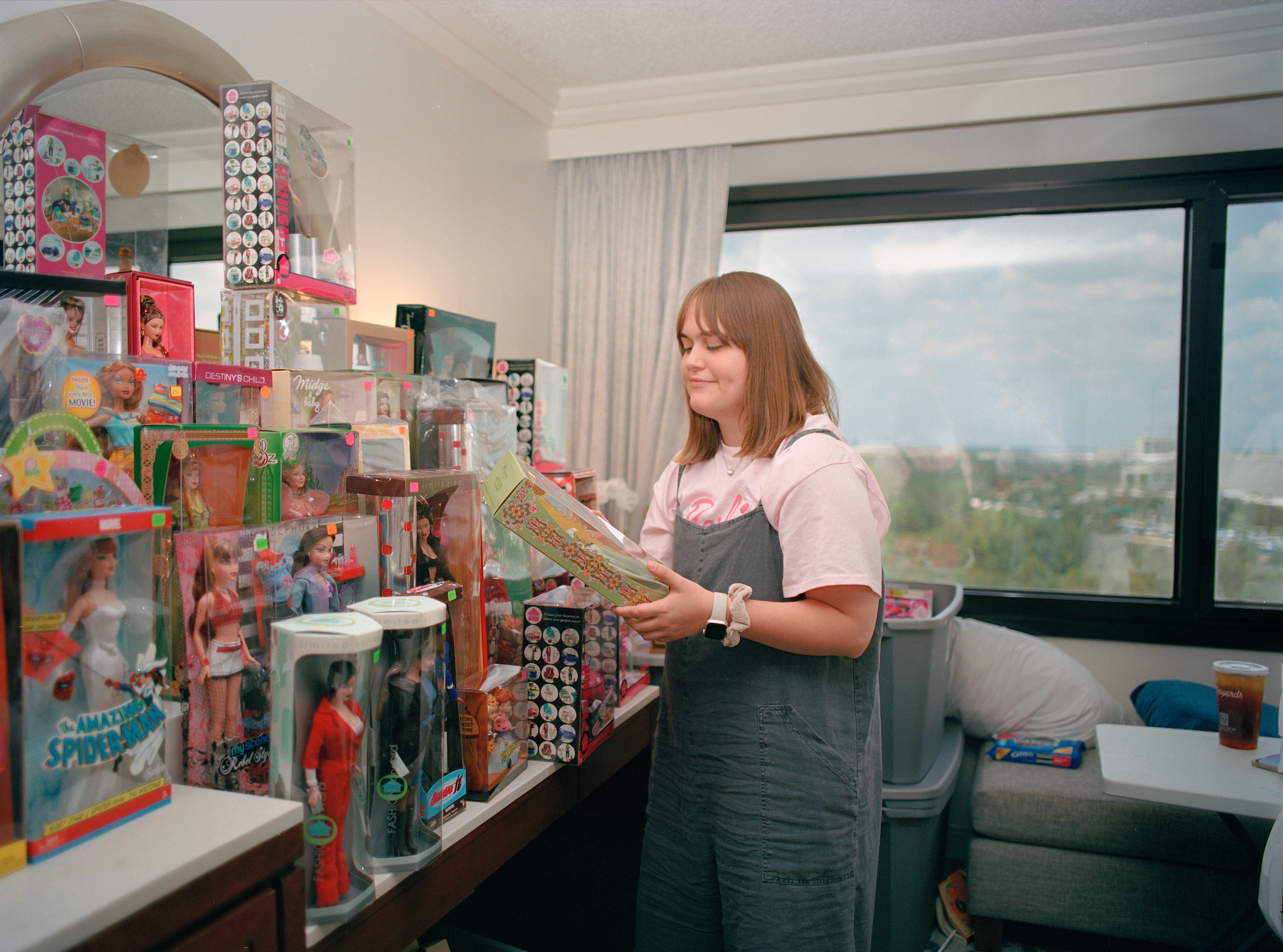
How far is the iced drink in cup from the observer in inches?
70.9

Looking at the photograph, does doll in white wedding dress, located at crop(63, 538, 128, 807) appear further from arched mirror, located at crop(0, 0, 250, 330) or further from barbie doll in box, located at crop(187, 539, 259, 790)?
arched mirror, located at crop(0, 0, 250, 330)

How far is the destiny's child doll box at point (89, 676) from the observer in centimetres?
76

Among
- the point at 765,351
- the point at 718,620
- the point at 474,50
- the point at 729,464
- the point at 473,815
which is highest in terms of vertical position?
the point at 474,50

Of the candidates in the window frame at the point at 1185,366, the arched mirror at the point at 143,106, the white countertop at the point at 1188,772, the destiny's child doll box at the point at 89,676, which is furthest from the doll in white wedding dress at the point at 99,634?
the window frame at the point at 1185,366

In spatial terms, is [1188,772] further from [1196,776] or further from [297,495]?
[297,495]

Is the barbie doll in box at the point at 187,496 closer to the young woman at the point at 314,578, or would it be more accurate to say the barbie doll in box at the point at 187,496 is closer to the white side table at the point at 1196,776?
the young woman at the point at 314,578

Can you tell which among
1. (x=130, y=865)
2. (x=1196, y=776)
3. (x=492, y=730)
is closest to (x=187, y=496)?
(x=130, y=865)

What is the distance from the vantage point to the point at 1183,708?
2389 mm

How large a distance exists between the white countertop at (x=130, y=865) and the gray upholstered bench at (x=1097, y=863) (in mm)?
2123

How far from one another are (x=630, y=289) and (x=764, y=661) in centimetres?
219

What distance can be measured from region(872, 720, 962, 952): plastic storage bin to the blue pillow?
71cm

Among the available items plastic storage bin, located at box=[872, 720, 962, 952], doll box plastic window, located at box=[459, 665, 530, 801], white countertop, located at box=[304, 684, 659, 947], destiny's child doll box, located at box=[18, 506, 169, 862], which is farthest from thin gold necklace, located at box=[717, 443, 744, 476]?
plastic storage bin, located at box=[872, 720, 962, 952]

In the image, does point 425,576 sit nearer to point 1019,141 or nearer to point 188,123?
point 188,123

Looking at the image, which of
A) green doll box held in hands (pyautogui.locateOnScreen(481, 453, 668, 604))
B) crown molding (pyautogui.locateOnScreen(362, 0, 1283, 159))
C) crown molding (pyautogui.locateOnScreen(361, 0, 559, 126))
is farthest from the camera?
crown molding (pyautogui.locateOnScreen(362, 0, 1283, 159))
